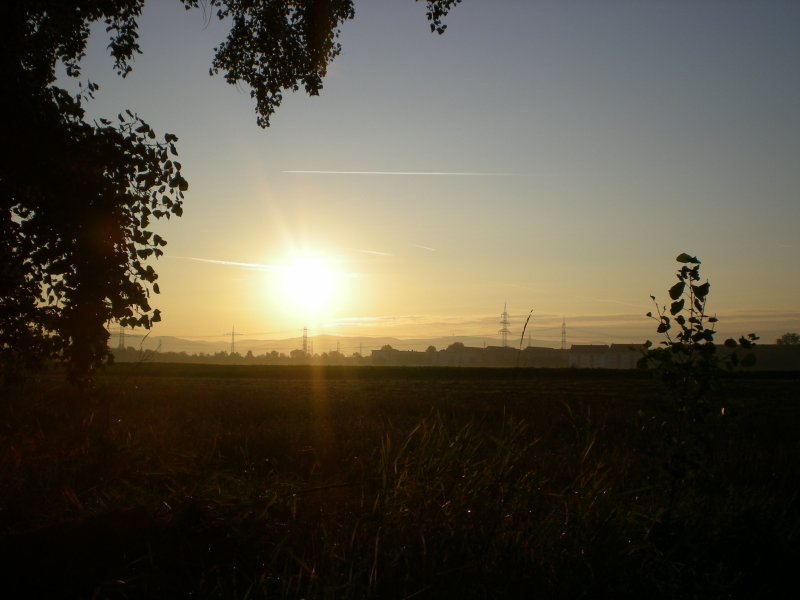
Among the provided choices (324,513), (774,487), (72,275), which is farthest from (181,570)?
(774,487)

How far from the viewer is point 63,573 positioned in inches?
162

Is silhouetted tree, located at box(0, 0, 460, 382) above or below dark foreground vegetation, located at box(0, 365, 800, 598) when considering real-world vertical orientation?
above

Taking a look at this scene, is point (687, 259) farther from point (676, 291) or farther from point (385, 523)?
point (385, 523)

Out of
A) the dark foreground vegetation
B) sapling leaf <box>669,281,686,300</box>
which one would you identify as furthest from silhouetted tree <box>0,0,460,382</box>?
sapling leaf <box>669,281,686,300</box>

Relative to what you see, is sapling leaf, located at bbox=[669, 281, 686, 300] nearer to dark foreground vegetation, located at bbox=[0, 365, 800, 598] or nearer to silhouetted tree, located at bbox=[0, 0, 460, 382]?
dark foreground vegetation, located at bbox=[0, 365, 800, 598]

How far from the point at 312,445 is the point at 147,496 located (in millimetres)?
3971

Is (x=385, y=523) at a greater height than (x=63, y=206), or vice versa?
(x=63, y=206)

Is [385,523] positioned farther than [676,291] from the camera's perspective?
No

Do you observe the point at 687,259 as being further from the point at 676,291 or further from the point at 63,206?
the point at 63,206

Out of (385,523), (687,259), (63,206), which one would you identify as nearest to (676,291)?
(687,259)

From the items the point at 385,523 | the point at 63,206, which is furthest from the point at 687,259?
the point at 63,206

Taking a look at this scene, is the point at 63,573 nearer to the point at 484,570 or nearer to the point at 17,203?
the point at 484,570

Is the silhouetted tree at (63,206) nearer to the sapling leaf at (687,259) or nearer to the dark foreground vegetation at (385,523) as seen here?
the dark foreground vegetation at (385,523)

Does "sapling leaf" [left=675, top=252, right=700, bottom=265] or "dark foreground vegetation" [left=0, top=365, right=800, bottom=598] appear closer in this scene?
"dark foreground vegetation" [left=0, top=365, right=800, bottom=598]
